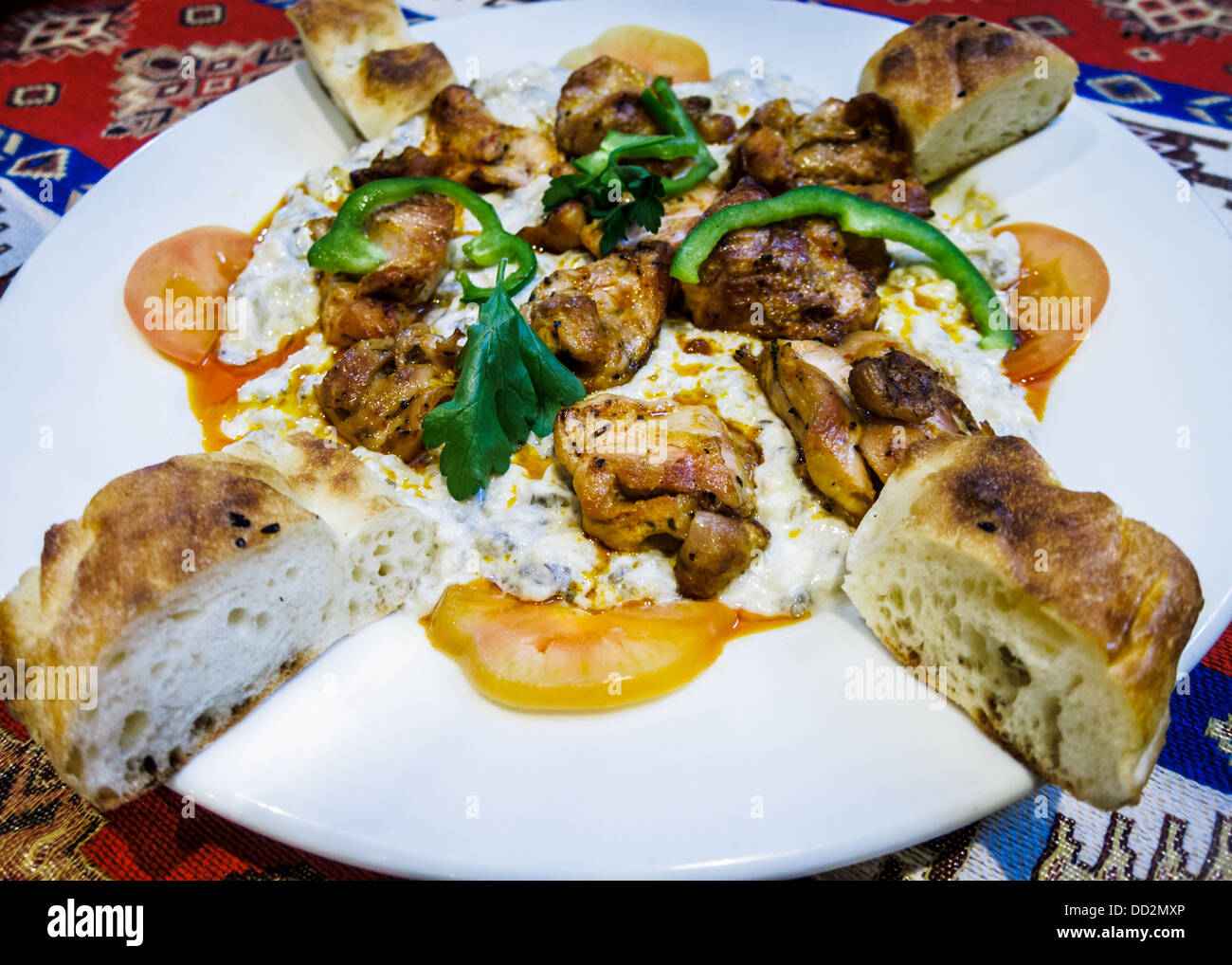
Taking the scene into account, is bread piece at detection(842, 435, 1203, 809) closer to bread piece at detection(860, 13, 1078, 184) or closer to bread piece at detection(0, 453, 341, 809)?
bread piece at detection(0, 453, 341, 809)

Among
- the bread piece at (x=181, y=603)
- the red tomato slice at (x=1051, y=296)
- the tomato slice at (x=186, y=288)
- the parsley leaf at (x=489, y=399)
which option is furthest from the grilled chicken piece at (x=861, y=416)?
the tomato slice at (x=186, y=288)

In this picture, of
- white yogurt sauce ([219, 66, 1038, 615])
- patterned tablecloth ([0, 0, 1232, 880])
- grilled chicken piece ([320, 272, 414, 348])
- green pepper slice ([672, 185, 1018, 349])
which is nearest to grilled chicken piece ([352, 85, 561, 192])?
white yogurt sauce ([219, 66, 1038, 615])

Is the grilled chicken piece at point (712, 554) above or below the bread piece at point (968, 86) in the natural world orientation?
below

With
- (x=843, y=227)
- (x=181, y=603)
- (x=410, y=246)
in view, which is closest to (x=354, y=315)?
(x=410, y=246)

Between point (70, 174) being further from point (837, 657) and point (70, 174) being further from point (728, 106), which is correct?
point (837, 657)

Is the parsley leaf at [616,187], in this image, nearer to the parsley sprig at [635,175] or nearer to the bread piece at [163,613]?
the parsley sprig at [635,175]

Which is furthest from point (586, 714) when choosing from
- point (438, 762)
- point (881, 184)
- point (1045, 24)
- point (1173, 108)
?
point (1045, 24)
